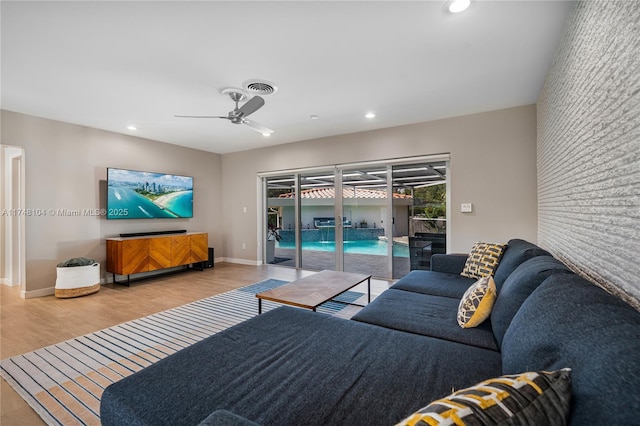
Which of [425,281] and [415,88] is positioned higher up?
[415,88]

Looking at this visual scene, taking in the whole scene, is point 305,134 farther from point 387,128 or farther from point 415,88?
point 415,88

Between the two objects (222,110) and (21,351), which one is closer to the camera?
(21,351)

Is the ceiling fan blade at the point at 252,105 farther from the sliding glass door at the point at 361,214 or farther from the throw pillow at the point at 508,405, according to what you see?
the throw pillow at the point at 508,405

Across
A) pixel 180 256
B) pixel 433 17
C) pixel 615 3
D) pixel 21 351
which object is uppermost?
pixel 433 17

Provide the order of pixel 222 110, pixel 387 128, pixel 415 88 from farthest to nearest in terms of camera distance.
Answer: pixel 387 128, pixel 222 110, pixel 415 88

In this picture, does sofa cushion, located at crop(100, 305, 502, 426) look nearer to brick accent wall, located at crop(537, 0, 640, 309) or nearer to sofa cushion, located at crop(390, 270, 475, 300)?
brick accent wall, located at crop(537, 0, 640, 309)

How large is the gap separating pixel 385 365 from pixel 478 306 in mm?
811

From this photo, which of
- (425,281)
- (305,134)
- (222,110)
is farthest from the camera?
(305,134)

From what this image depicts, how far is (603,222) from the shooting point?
1.38m

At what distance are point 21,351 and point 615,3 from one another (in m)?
4.59

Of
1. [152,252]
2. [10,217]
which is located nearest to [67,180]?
[10,217]

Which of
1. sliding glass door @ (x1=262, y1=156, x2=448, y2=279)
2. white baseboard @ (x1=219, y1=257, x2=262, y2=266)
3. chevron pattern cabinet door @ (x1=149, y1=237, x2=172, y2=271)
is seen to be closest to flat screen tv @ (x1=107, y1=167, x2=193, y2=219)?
chevron pattern cabinet door @ (x1=149, y1=237, x2=172, y2=271)

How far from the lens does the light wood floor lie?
2.29m

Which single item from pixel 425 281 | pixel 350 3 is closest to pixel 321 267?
pixel 425 281
